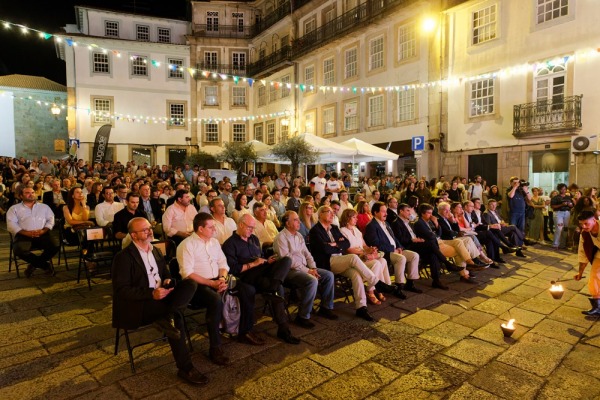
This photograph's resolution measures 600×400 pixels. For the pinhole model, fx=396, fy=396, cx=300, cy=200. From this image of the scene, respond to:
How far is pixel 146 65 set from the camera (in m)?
27.1

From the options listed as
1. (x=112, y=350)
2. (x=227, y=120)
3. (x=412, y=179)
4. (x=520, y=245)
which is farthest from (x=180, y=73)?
(x=112, y=350)

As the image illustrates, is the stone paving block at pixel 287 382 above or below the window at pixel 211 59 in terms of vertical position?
below

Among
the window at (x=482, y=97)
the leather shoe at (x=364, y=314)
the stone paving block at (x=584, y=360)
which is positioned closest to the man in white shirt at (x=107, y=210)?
the leather shoe at (x=364, y=314)

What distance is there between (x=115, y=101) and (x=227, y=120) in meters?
7.52

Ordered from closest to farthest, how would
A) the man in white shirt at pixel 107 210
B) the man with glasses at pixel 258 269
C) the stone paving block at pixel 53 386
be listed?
the stone paving block at pixel 53 386
the man with glasses at pixel 258 269
the man in white shirt at pixel 107 210

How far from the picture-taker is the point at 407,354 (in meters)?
3.86

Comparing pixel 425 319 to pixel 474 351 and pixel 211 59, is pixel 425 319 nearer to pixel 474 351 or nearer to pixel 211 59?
pixel 474 351

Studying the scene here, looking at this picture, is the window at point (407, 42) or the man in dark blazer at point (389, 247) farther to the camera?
the window at point (407, 42)

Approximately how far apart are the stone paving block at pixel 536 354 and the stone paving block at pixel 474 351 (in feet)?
0.32

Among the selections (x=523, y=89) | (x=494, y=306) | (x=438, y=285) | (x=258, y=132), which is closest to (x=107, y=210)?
(x=438, y=285)

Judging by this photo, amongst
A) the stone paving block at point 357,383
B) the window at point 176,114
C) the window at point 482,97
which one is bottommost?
the stone paving block at point 357,383

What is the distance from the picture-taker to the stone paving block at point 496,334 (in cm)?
418

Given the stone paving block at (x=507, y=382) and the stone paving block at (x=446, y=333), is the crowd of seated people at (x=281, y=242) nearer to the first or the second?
Result: the stone paving block at (x=446, y=333)

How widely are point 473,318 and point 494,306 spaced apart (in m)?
0.67
